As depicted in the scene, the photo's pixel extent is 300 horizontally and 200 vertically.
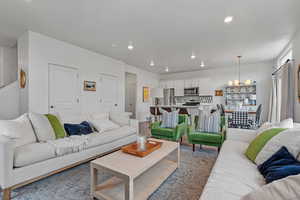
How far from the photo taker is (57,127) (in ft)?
8.54

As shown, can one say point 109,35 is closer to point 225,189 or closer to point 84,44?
point 84,44

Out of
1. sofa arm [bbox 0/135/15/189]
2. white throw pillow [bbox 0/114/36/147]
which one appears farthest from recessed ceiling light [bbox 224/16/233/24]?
white throw pillow [bbox 0/114/36/147]

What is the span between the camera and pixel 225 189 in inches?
44.8

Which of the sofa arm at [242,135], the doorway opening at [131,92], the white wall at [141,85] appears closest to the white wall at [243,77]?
the white wall at [141,85]

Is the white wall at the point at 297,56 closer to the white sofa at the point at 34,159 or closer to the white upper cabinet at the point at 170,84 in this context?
the white sofa at the point at 34,159

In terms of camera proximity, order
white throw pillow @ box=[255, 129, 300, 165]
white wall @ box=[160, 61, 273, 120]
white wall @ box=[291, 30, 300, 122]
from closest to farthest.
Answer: white throw pillow @ box=[255, 129, 300, 165] < white wall @ box=[291, 30, 300, 122] < white wall @ box=[160, 61, 273, 120]

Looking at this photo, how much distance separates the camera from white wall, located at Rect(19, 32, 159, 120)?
3.27 metres

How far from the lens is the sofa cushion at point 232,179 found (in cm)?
109

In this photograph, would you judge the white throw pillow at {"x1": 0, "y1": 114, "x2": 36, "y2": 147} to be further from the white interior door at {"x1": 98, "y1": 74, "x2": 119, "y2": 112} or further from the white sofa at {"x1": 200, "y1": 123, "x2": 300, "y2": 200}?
the white interior door at {"x1": 98, "y1": 74, "x2": 119, "y2": 112}

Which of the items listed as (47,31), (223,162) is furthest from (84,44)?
(223,162)

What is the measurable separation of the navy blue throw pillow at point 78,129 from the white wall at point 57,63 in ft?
4.01

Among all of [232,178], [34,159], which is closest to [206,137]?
[232,178]

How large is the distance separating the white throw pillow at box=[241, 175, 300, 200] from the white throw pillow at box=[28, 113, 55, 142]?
277 cm

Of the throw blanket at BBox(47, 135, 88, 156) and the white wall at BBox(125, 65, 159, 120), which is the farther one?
the white wall at BBox(125, 65, 159, 120)
